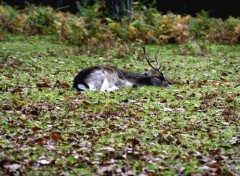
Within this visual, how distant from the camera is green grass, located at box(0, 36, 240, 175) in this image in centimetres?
524

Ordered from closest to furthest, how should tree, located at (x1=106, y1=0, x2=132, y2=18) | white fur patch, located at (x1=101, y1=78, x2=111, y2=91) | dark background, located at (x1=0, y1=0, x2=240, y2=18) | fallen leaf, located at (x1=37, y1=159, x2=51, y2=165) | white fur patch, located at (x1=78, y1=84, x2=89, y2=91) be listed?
1. fallen leaf, located at (x1=37, y1=159, x2=51, y2=165)
2. white fur patch, located at (x1=78, y1=84, x2=89, y2=91)
3. white fur patch, located at (x1=101, y1=78, x2=111, y2=91)
4. tree, located at (x1=106, y1=0, x2=132, y2=18)
5. dark background, located at (x1=0, y1=0, x2=240, y2=18)

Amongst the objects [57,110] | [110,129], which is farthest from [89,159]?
[57,110]

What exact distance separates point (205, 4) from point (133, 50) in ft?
47.6

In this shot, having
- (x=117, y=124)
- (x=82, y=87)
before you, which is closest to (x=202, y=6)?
(x=82, y=87)

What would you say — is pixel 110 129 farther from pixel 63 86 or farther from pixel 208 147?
pixel 63 86

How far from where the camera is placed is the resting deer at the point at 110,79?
9422mm

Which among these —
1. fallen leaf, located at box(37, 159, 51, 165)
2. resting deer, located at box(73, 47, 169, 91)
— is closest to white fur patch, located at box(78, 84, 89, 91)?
resting deer, located at box(73, 47, 169, 91)

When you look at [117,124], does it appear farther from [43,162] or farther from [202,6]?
[202,6]

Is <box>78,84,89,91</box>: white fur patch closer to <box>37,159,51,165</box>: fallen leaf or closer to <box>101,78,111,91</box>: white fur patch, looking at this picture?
<box>101,78,111,91</box>: white fur patch

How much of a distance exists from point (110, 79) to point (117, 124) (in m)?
3.12

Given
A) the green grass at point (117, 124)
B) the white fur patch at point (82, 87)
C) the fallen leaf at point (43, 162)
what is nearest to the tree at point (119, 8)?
the green grass at point (117, 124)

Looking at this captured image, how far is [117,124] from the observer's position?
6934 mm

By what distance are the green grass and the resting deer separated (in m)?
0.30

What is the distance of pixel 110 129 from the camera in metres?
6.71
